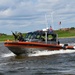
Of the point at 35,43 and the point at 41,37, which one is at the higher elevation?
the point at 41,37

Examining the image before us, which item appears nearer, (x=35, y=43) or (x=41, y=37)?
(x=35, y=43)

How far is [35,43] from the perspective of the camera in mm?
38469

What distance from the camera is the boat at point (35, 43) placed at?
38.0m

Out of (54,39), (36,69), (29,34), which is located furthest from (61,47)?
(36,69)

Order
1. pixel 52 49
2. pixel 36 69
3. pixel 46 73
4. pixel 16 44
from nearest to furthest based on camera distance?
pixel 46 73, pixel 36 69, pixel 16 44, pixel 52 49

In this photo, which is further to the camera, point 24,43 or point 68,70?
point 24,43

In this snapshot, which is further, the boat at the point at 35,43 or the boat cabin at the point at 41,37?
the boat cabin at the point at 41,37

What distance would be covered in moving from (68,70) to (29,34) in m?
15.3

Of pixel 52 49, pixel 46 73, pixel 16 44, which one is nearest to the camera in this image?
pixel 46 73

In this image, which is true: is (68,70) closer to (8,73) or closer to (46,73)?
(46,73)

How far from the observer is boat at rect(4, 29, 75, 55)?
3800 centimetres

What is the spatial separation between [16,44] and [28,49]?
1.63 metres

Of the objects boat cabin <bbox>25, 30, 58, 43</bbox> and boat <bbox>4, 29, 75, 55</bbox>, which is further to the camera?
boat cabin <bbox>25, 30, 58, 43</bbox>

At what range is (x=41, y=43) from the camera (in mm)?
39156
